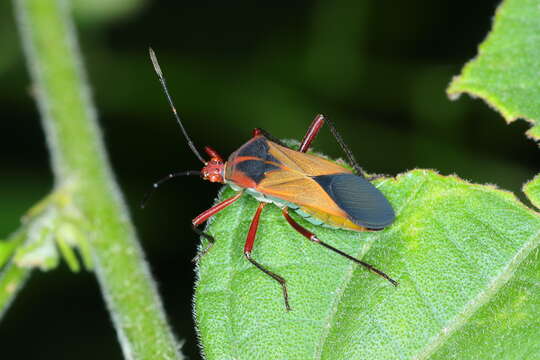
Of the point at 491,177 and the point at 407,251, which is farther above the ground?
the point at 407,251

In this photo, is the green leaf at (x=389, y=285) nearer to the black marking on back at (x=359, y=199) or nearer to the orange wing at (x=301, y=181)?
the black marking on back at (x=359, y=199)

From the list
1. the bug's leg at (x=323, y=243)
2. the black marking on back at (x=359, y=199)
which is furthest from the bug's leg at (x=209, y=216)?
the black marking on back at (x=359, y=199)

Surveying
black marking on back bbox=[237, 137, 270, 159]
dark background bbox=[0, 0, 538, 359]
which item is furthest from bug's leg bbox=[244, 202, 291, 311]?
dark background bbox=[0, 0, 538, 359]

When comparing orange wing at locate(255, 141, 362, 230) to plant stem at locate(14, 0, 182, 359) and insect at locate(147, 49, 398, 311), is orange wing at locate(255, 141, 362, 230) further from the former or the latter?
plant stem at locate(14, 0, 182, 359)

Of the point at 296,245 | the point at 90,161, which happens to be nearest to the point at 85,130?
the point at 90,161

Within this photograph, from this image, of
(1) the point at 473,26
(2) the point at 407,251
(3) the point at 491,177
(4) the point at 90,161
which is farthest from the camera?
(1) the point at 473,26

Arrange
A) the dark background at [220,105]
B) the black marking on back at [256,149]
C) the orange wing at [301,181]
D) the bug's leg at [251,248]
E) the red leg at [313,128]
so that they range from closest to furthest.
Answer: the bug's leg at [251,248]
the orange wing at [301,181]
the black marking on back at [256,149]
the red leg at [313,128]
the dark background at [220,105]

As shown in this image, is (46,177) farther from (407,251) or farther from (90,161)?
(407,251)
